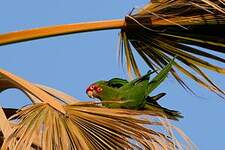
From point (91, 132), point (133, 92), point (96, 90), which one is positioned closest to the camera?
point (91, 132)

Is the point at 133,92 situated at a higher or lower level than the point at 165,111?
higher

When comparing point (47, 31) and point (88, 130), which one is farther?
point (47, 31)

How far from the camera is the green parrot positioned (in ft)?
11.2

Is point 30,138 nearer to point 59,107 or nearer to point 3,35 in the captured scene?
point 59,107

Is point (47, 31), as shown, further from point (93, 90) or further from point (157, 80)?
point (157, 80)

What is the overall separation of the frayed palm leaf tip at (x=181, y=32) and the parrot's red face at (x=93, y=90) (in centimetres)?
38

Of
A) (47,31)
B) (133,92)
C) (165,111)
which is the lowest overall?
(165,111)

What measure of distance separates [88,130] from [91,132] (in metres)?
0.02

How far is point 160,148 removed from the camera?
306 cm

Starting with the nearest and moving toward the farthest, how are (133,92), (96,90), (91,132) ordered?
1. (91,132)
2. (133,92)
3. (96,90)

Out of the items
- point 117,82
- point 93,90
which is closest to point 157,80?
point 117,82

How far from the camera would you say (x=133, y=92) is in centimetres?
345

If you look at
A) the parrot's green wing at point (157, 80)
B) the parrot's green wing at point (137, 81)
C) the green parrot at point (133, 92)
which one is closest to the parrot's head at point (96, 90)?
the green parrot at point (133, 92)

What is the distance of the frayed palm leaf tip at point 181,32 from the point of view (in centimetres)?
359
